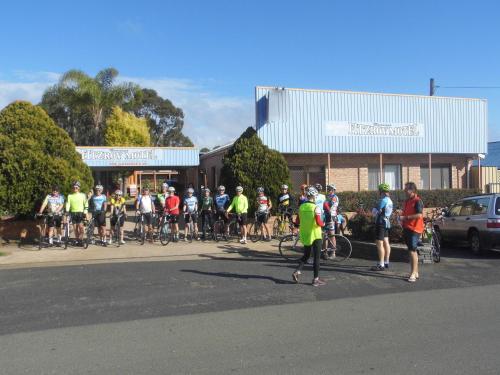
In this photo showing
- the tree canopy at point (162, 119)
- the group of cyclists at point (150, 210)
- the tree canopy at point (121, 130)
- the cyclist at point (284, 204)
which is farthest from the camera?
the tree canopy at point (162, 119)

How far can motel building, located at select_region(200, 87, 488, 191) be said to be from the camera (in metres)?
20.0

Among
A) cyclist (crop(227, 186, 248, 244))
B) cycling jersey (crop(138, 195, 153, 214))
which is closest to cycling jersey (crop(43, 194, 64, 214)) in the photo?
cycling jersey (crop(138, 195, 153, 214))

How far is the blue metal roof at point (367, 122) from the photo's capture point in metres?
19.8

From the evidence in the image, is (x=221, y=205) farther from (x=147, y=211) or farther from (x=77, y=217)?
(x=77, y=217)

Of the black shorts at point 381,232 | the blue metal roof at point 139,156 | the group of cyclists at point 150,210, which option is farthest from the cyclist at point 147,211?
the blue metal roof at point 139,156

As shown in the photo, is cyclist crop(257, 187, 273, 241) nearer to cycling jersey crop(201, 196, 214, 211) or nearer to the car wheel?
cycling jersey crop(201, 196, 214, 211)

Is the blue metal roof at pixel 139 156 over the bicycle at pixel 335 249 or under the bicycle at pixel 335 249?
over

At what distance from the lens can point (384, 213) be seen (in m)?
9.36

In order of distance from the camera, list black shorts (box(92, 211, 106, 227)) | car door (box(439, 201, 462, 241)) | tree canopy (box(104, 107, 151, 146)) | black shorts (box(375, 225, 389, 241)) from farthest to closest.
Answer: tree canopy (box(104, 107, 151, 146)), black shorts (box(92, 211, 106, 227)), car door (box(439, 201, 462, 241)), black shorts (box(375, 225, 389, 241))

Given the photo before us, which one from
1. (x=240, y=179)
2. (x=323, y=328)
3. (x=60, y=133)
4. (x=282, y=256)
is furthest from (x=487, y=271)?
(x=60, y=133)

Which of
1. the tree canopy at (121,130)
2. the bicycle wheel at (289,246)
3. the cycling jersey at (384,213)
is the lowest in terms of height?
the bicycle wheel at (289,246)

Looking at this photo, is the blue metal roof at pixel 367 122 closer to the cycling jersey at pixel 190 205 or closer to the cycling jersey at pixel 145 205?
the cycling jersey at pixel 190 205

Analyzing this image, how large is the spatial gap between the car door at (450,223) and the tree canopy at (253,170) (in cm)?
550

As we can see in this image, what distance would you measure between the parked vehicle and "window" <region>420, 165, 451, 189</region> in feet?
34.2
